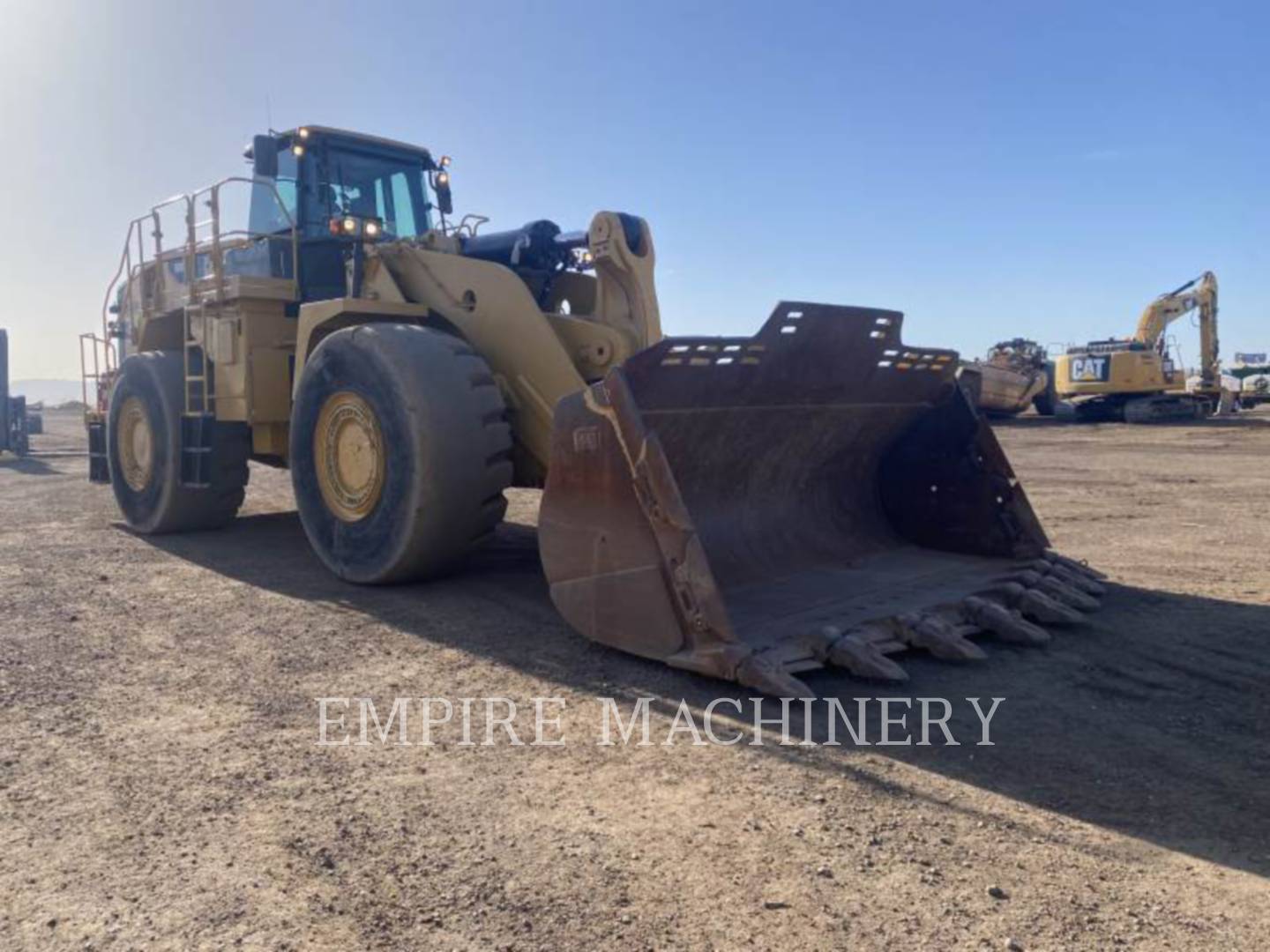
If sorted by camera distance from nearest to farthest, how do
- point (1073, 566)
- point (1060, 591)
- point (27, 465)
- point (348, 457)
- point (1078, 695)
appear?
point (1078, 695) → point (1060, 591) → point (1073, 566) → point (348, 457) → point (27, 465)

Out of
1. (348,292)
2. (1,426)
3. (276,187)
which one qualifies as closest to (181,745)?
(348,292)

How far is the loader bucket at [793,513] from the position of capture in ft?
14.3

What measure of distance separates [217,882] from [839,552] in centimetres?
411

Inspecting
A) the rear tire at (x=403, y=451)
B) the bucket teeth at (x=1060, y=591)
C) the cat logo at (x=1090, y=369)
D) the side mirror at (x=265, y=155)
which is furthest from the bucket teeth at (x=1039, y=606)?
the cat logo at (x=1090, y=369)

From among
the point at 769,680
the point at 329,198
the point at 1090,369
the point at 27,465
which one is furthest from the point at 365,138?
the point at 1090,369

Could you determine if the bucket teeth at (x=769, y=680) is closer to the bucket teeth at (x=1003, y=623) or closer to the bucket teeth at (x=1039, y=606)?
the bucket teeth at (x=1003, y=623)

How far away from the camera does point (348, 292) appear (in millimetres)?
7336

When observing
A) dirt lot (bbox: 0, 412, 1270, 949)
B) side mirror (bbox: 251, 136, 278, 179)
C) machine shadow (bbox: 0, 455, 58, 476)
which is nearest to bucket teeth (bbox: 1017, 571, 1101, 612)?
dirt lot (bbox: 0, 412, 1270, 949)

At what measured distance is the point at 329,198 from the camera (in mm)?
7949

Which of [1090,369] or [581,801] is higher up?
[1090,369]

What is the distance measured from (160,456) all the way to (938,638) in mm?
6698

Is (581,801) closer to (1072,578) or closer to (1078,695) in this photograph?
(1078,695)

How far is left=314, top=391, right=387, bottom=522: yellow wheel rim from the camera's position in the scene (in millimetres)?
6051

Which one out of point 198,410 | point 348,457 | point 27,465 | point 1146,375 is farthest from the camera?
point 1146,375
